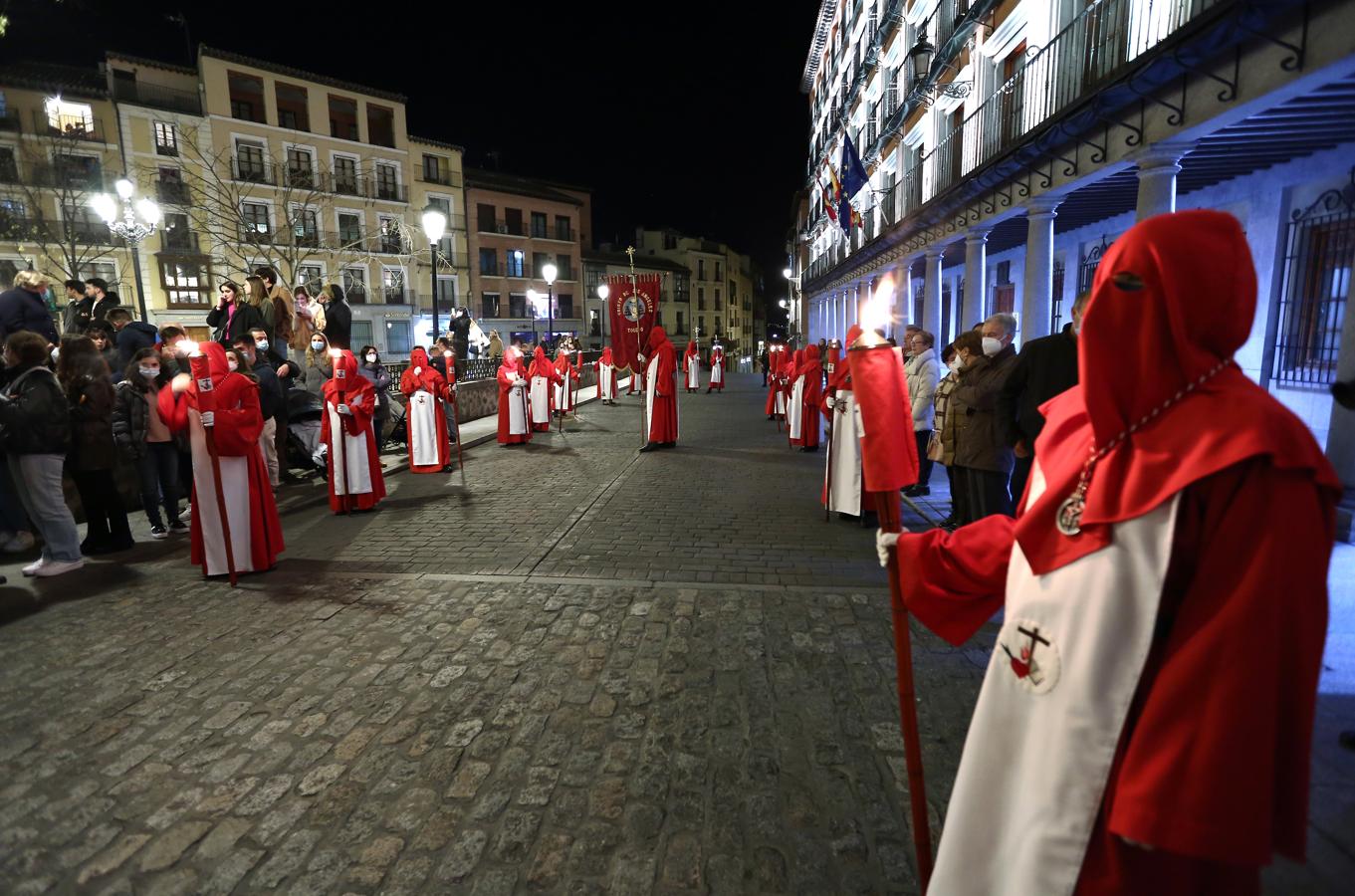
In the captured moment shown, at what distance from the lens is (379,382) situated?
1080 centimetres

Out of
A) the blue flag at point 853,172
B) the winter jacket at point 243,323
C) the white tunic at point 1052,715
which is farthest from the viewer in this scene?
the blue flag at point 853,172

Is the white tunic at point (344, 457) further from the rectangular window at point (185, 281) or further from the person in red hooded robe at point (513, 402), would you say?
the rectangular window at point (185, 281)

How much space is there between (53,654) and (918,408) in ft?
25.9

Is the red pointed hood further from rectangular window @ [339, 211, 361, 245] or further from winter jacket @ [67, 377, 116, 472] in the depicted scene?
rectangular window @ [339, 211, 361, 245]

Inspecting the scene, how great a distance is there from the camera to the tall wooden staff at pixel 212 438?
224 inches

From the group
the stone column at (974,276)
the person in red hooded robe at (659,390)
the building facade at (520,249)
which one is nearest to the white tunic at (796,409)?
the person in red hooded robe at (659,390)

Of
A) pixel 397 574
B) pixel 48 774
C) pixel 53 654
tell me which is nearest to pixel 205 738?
pixel 48 774

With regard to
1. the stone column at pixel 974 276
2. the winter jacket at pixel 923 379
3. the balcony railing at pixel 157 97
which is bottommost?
the winter jacket at pixel 923 379

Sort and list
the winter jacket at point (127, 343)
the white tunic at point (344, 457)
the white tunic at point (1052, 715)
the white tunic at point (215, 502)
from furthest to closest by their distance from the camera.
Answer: the winter jacket at point (127, 343)
the white tunic at point (344, 457)
the white tunic at point (215, 502)
the white tunic at point (1052, 715)

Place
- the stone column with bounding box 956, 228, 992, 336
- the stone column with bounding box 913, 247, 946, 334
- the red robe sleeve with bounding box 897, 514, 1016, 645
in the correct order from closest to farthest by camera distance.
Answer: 1. the red robe sleeve with bounding box 897, 514, 1016, 645
2. the stone column with bounding box 956, 228, 992, 336
3. the stone column with bounding box 913, 247, 946, 334

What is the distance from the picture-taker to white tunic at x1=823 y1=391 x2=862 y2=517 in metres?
7.38

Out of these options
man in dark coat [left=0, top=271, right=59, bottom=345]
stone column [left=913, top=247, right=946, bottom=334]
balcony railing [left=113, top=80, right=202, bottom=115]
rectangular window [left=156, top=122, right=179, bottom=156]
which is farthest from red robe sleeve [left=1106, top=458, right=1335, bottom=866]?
balcony railing [left=113, top=80, right=202, bottom=115]

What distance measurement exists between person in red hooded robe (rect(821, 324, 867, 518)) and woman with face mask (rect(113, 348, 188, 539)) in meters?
6.89

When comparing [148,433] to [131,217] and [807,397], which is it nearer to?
[807,397]
